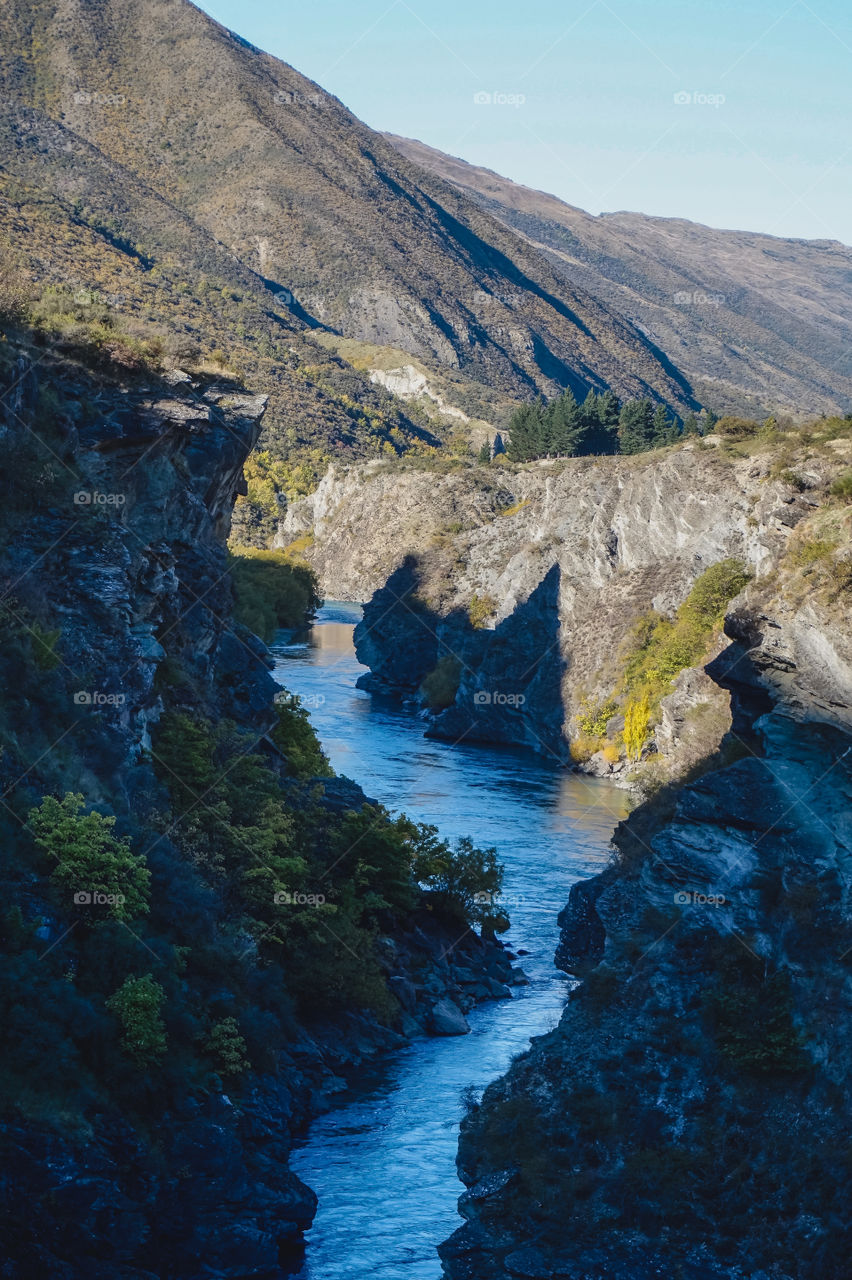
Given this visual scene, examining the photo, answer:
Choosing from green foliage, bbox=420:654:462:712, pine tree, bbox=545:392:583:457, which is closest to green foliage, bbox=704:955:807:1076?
green foliage, bbox=420:654:462:712

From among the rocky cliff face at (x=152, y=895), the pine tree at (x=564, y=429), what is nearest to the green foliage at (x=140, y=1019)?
the rocky cliff face at (x=152, y=895)

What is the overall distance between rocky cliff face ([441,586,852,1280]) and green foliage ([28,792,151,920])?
1016cm

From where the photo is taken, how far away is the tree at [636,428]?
13625cm

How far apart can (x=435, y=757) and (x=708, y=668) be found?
58.8 meters

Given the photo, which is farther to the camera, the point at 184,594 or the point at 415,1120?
the point at 184,594

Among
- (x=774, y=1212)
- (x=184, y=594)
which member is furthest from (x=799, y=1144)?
(x=184, y=594)

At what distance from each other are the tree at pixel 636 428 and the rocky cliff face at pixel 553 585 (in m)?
7.77

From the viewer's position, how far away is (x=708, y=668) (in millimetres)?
36844

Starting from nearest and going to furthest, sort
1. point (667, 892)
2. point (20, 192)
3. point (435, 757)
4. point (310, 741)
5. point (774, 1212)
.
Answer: point (774, 1212) < point (667, 892) < point (310, 741) < point (435, 757) < point (20, 192)

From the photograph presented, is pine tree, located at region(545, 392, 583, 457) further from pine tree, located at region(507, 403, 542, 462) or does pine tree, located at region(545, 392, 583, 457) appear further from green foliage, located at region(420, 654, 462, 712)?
green foliage, located at region(420, 654, 462, 712)

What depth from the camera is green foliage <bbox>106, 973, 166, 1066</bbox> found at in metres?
30.7

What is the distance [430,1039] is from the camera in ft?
147

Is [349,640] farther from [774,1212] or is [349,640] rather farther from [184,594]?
[774,1212]

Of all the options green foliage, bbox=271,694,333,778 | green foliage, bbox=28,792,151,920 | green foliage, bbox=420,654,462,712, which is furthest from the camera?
green foliage, bbox=420,654,462,712
